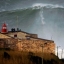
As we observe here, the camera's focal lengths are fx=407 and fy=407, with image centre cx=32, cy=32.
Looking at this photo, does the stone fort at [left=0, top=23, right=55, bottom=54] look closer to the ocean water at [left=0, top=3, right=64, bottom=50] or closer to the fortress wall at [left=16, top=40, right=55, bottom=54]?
the fortress wall at [left=16, top=40, right=55, bottom=54]

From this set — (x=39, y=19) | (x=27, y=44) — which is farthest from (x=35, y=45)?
(x=39, y=19)

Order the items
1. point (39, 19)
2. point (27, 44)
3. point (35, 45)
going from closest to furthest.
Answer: point (27, 44) → point (35, 45) → point (39, 19)

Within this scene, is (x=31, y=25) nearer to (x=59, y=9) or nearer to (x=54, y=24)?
(x=54, y=24)

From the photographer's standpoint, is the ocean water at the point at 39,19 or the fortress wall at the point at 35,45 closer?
the fortress wall at the point at 35,45

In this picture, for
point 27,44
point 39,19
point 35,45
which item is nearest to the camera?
point 27,44

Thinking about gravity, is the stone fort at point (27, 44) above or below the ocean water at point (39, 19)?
below

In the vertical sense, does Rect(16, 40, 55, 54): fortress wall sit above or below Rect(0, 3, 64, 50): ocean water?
below

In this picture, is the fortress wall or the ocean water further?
the ocean water

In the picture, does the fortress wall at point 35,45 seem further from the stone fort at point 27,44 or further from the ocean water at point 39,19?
the ocean water at point 39,19

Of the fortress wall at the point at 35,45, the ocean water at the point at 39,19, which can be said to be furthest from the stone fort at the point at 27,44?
the ocean water at the point at 39,19

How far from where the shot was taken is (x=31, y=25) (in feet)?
210

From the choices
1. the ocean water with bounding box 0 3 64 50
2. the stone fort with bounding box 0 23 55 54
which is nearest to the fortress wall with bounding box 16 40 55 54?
the stone fort with bounding box 0 23 55 54

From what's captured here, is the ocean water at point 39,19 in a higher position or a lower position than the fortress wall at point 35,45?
higher

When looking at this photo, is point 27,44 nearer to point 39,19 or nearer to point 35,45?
point 35,45
